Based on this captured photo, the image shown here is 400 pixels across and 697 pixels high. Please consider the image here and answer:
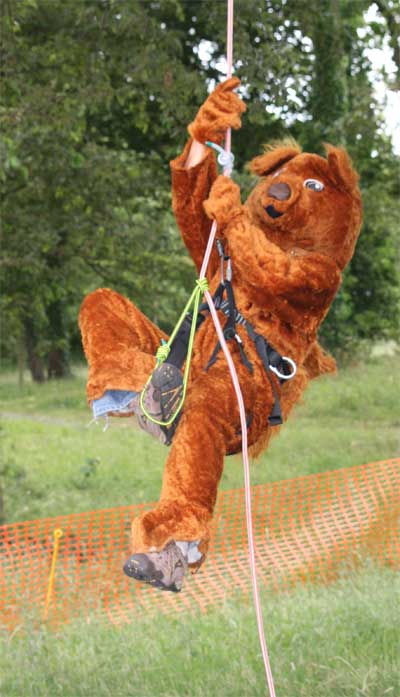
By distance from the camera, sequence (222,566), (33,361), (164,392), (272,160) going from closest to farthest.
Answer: (164,392)
(272,160)
(222,566)
(33,361)

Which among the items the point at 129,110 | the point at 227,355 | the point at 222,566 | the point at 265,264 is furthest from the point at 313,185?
the point at 129,110

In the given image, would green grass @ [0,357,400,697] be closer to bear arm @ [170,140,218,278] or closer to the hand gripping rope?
bear arm @ [170,140,218,278]

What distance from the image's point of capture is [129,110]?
8414mm

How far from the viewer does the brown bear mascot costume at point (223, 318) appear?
2195mm

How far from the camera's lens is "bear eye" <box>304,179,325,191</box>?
248 cm

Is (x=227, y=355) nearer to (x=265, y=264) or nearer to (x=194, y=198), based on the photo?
(x=265, y=264)

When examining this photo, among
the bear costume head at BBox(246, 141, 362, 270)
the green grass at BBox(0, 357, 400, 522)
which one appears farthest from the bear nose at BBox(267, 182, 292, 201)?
the green grass at BBox(0, 357, 400, 522)

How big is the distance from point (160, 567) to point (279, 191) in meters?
A: 0.99

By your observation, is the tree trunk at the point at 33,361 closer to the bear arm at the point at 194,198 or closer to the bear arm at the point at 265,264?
the bear arm at the point at 194,198

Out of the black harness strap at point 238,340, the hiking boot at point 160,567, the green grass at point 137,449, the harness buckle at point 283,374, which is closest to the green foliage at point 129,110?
the green grass at point 137,449

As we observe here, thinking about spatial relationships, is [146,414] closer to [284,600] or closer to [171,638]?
[171,638]

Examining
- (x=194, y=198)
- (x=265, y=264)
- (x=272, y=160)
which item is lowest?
(x=265, y=264)

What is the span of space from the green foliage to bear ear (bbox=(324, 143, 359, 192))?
3.33 meters

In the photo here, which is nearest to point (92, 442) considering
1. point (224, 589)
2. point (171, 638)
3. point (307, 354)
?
point (224, 589)
